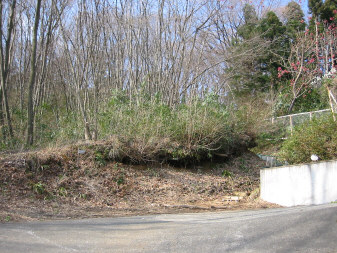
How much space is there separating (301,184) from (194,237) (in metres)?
4.46

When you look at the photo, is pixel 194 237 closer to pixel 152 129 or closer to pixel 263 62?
pixel 152 129

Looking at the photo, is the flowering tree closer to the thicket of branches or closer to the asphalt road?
the thicket of branches

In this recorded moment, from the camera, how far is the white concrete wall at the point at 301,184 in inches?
296

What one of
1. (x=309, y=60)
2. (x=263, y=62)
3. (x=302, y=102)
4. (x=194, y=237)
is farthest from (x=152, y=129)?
(x=309, y=60)

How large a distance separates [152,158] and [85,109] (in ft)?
9.86

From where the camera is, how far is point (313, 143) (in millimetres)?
8391

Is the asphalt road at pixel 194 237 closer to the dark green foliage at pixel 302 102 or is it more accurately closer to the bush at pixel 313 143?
the bush at pixel 313 143

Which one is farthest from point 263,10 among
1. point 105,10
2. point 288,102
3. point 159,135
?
point 159,135

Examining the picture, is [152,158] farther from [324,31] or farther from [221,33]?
[221,33]

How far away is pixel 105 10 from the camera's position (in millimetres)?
12008

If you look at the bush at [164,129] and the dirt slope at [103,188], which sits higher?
the bush at [164,129]

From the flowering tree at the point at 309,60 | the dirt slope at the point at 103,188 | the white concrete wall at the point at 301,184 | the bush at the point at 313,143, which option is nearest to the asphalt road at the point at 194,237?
the dirt slope at the point at 103,188

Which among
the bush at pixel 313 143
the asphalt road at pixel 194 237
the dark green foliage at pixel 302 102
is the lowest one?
the asphalt road at pixel 194 237

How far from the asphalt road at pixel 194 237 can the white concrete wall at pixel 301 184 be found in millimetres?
2633
